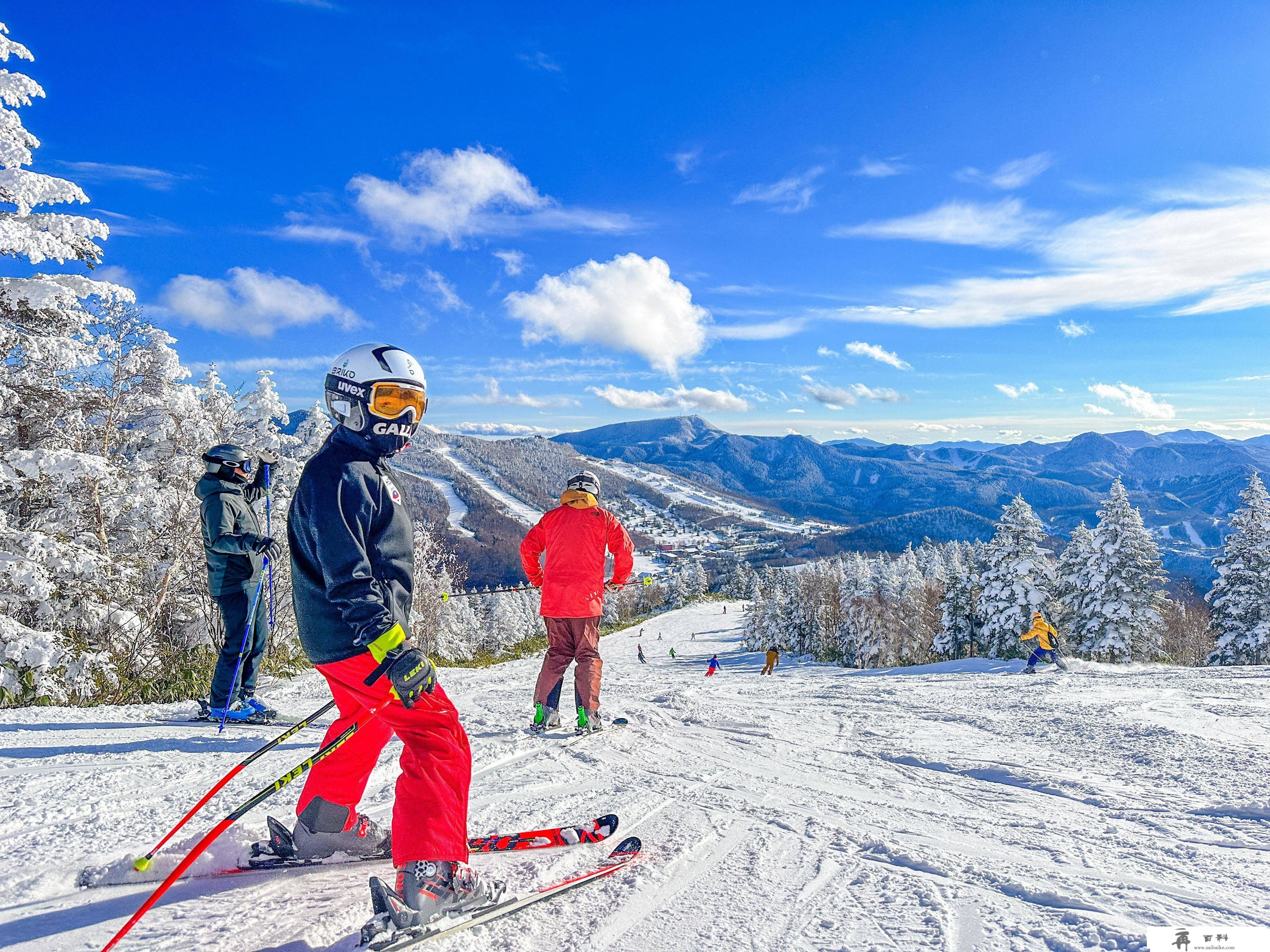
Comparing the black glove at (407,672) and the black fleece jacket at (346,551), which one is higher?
→ the black fleece jacket at (346,551)

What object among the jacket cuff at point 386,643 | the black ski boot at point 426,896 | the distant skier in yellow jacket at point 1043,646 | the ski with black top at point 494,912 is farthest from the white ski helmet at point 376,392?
the distant skier in yellow jacket at point 1043,646

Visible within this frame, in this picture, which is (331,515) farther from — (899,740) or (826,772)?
(899,740)

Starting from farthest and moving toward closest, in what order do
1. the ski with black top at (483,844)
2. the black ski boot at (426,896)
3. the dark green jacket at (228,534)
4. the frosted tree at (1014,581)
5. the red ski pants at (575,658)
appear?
the frosted tree at (1014,581)
the red ski pants at (575,658)
the dark green jacket at (228,534)
the ski with black top at (483,844)
the black ski boot at (426,896)

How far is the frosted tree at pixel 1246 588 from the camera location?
2306cm

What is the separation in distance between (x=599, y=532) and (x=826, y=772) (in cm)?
263

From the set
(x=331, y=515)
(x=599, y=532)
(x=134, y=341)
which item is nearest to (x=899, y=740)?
(x=599, y=532)

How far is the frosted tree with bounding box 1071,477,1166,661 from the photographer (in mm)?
24938

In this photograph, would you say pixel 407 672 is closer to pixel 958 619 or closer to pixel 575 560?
pixel 575 560

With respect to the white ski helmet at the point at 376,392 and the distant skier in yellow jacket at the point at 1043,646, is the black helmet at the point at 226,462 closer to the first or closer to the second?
the white ski helmet at the point at 376,392

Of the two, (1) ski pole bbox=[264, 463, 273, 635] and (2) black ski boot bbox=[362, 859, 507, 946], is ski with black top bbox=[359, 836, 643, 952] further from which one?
(1) ski pole bbox=[264, 463, 273, 635]

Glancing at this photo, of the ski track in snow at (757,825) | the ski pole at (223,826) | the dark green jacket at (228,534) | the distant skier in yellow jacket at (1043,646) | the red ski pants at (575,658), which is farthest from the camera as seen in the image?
the distant skier in yellow jacket at (1043,646)

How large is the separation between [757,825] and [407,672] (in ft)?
6.89

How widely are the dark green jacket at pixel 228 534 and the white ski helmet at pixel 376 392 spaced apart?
3.11 meters

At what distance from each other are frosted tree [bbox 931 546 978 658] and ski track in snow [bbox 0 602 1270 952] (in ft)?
96.4
